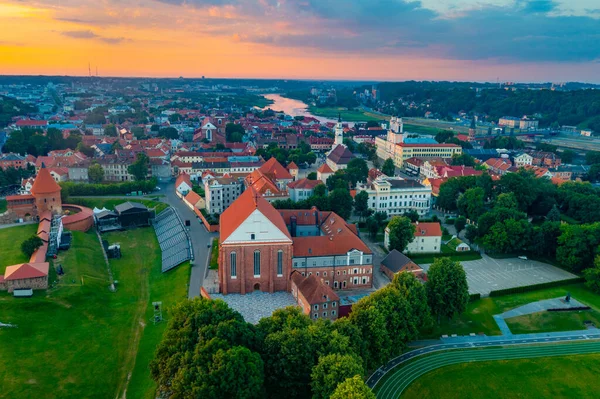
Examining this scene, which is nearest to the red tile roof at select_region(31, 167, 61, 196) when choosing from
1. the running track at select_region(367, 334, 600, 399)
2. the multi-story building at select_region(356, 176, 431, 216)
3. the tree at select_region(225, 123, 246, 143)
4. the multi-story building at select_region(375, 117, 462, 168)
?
the multi-story building at select_region(356, 176, 431, 216)

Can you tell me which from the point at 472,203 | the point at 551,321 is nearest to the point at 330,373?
the point at 551,321

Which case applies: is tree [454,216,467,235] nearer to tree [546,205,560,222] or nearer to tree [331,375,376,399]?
tree [546,205,560,222]

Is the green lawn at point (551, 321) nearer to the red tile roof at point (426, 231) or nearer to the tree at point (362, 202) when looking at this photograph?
the red tile roof at point (426, 231)

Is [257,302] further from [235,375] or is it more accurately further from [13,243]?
[13,243]

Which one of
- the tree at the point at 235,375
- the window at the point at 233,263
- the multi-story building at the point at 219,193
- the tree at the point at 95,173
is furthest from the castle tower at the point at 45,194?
the tree at the point at 235,375

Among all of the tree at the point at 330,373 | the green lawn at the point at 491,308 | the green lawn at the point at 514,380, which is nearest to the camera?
the tree at the point at 330,373

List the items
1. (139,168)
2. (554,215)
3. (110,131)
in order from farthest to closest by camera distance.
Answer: (110,131)
(139,168)
(554,215)
